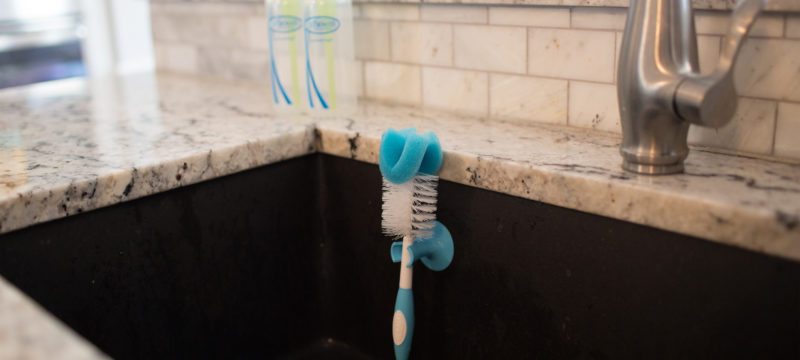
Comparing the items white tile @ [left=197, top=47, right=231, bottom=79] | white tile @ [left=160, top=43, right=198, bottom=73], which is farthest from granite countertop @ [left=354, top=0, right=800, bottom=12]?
white tile @ [left=160, top=43, right=198, bottom=73]

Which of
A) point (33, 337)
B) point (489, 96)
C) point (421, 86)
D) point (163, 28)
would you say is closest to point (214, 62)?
point (163, 28)

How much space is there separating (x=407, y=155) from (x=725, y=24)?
14.8 inches

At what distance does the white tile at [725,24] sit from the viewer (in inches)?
29.0

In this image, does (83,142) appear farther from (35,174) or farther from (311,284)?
(311,284)

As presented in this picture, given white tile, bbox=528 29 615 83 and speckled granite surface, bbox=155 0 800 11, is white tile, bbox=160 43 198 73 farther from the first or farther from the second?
white tile, bbox=528 29 615 83

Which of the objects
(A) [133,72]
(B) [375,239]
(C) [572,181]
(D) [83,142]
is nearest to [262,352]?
(B) [375,239]

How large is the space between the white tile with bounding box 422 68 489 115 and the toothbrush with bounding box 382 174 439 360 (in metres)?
0.26

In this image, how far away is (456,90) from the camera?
1.06 meters

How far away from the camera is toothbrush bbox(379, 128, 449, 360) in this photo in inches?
30.2

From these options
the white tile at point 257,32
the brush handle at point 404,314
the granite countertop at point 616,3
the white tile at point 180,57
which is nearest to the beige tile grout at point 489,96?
the granite countertop at point 616,3

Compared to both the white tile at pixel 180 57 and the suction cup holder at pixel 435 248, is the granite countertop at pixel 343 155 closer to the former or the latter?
the suction cup holder at pixel 435 248

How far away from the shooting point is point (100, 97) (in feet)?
4.24

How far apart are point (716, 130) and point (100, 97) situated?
1034 millimetres

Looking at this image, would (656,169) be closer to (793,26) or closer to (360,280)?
(793,26)
